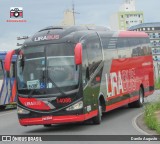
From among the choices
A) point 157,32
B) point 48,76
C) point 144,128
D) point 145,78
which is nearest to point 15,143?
point 48,76

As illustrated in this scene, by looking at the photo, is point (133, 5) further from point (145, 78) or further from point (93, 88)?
point (93, 88)

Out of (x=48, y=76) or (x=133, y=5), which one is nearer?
(x=48, y=76)

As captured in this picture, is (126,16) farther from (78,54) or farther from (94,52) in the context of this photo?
(78,54)

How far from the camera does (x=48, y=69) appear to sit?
1700 cm

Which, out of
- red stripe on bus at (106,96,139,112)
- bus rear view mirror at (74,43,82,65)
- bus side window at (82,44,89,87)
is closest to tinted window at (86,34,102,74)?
bus side window at (82,44,89,87)

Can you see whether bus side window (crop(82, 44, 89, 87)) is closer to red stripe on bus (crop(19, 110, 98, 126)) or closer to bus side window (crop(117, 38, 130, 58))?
red stripe on bus (crop(19, 110, 98, 126))

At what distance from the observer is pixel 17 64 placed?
17.6 metres

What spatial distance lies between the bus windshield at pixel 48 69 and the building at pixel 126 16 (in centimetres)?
10917

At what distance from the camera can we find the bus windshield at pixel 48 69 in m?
16.9

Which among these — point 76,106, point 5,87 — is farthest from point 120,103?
point 5,87

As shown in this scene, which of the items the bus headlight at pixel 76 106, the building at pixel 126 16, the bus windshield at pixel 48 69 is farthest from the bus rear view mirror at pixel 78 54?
the building at pixel 126 16

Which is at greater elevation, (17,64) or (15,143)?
(17,64)

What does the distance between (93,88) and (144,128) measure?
2290 millimetres

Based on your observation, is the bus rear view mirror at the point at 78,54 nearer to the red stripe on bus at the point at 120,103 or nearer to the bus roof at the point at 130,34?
the red stripe on bus at the point at 120,103
